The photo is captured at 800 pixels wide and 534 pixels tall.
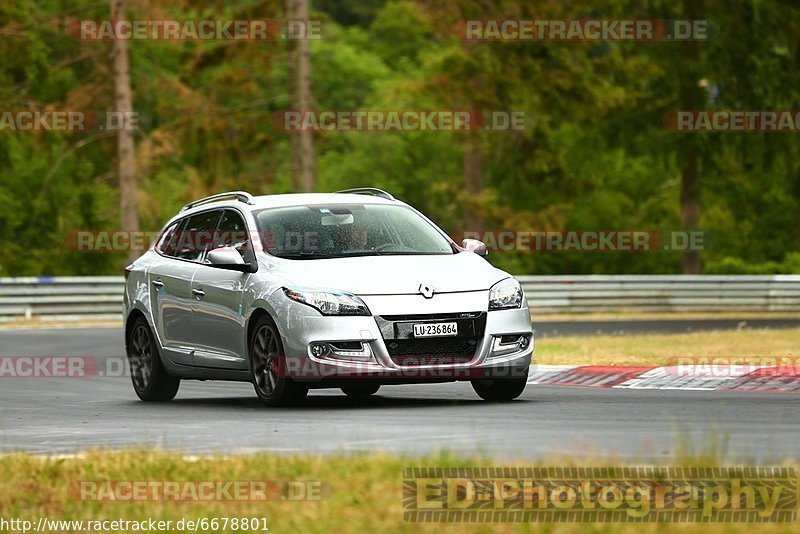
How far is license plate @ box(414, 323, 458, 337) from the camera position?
40.8 ft

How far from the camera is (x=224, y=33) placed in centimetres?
4253

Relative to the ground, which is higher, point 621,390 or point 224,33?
point 224,33

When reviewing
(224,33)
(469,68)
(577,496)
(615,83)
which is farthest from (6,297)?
(577,496)

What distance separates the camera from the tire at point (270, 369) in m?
12.8

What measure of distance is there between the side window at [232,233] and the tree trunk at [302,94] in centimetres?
2327

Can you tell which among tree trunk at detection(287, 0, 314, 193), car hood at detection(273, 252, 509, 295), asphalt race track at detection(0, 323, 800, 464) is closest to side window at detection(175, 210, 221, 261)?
asphalt race track at detection(0, 323, 800, 464)

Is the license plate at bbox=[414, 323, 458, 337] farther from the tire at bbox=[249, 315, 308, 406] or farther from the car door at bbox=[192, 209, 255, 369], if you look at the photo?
the car door at bbox=[192, 209, 255, 369]

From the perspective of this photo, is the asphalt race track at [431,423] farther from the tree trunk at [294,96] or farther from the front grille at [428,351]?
the tree trunk at [294,96]

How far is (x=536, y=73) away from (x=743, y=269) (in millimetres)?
7806

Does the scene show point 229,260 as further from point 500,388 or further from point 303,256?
point 500,388

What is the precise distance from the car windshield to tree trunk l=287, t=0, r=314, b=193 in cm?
2367

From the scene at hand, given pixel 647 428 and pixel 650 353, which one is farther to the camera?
pixel 650 353

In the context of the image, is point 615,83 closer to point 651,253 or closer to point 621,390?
point 651,253

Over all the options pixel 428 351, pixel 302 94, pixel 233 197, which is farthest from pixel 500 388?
pixel 302 94
